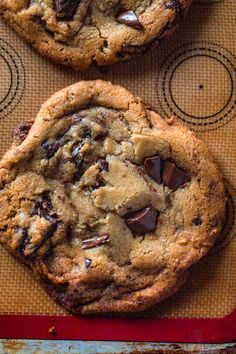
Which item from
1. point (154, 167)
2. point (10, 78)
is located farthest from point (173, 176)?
point (10, 78)

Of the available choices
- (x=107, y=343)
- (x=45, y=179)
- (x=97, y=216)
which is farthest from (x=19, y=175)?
(x=107, y=343)

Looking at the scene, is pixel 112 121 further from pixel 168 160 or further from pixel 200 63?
pixel 200 63

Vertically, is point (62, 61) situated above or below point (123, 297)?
above

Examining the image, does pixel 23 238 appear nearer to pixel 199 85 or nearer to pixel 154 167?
pixel 154 167

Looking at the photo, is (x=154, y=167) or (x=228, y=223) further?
(x=228, y=223)

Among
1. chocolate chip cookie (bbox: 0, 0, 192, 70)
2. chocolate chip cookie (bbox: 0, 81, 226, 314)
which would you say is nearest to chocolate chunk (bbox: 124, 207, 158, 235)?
chocolate chip cookie (bbox: 0, 81, 226, 314)

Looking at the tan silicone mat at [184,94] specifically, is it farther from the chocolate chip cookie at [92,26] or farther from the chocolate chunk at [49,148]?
the chocolate chunk at [49,148]
